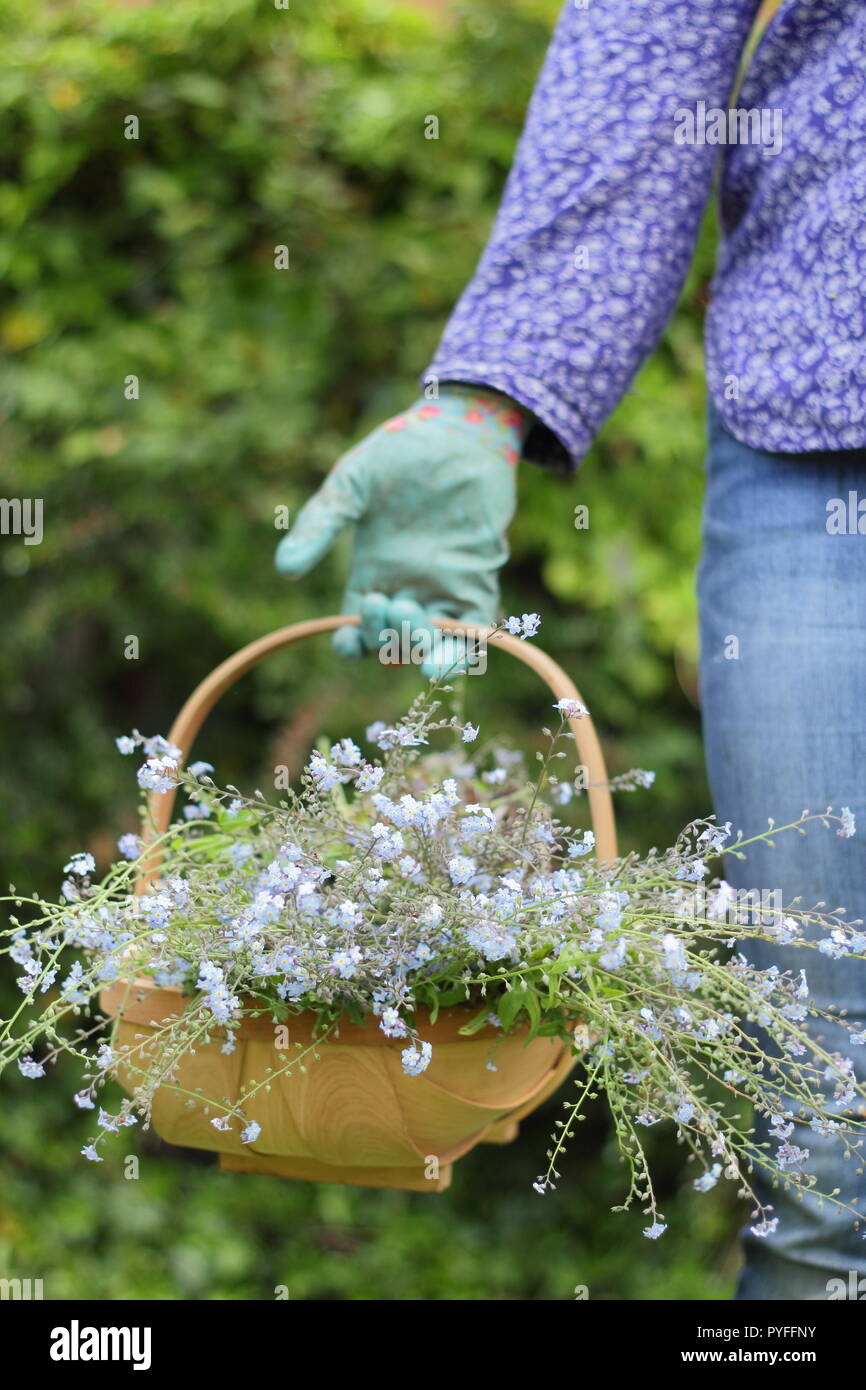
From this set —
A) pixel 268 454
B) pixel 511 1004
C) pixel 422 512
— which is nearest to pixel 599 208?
pixel 422 512

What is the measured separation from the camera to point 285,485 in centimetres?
253

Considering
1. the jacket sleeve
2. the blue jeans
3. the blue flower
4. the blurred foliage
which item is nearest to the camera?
the blue flower

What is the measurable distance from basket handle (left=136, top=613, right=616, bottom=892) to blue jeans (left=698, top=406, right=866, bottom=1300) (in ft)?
0.42

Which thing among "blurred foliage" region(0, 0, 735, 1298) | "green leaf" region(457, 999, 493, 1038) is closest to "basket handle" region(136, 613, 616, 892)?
"green leaf" region(457, 999, 493, 1038)

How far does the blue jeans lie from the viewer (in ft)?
3.68

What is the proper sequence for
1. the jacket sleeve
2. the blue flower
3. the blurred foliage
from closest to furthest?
the blue flower < the jacket sleeve < the blurred foliage

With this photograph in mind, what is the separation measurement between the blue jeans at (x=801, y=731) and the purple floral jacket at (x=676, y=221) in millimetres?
59

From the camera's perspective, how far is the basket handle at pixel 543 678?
45.2 inches

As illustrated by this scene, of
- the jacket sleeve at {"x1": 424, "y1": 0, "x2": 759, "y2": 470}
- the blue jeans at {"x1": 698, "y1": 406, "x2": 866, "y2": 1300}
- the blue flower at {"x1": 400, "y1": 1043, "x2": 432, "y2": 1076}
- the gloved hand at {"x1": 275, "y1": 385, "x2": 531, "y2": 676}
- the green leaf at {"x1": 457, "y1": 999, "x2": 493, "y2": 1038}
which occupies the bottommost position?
the blue flower at {"x1": 400, "y1": 1043, "x2": 432, "y2": 1076}

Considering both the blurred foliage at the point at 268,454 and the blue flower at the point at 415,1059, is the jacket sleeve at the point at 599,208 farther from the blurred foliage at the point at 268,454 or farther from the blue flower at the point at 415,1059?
the blurred foliage at the point at 268,454

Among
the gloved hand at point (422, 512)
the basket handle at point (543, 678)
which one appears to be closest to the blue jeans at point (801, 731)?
the basket handle at point (543, 678)

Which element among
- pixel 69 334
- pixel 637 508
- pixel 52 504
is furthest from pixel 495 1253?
pixel 69 334

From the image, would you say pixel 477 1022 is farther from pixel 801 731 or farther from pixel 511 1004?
pixel 801 731

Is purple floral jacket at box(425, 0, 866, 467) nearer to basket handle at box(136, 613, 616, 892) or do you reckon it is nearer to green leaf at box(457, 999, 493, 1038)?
basket handle at box(136, 613, 616, 892)
